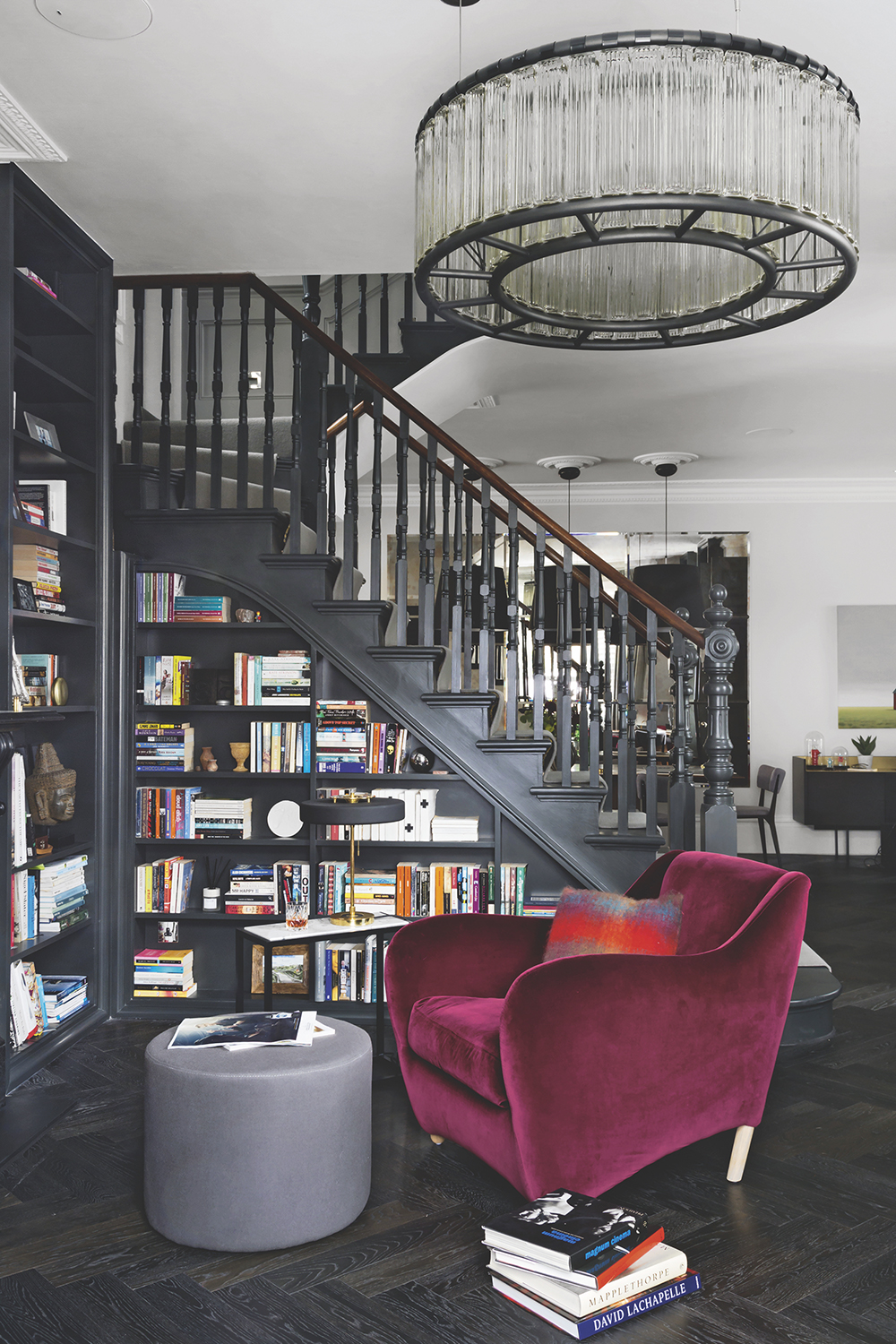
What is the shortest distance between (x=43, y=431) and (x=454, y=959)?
2638mm

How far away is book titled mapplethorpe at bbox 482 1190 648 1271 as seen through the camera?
7.28ft

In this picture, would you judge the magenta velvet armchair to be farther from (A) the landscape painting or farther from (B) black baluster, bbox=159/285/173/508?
(A) the landscape painting

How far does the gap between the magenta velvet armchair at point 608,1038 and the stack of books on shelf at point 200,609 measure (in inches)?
78.0

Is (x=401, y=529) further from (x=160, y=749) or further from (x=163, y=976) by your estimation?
(x=163, y=976)

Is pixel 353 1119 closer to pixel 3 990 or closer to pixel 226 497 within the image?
pixel 3 990

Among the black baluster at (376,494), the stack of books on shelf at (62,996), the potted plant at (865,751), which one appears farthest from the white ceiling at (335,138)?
the potted plant at (865,751)

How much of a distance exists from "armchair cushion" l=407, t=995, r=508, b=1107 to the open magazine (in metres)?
0.32

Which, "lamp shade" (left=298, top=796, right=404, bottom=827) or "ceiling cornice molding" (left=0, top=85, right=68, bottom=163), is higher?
"ceiling cornice molding" (left=0, top=85, right=68, bottom=163)

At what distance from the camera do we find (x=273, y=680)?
461 centimetres

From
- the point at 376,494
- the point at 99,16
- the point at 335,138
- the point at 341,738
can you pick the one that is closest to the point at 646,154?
the point at 99,16

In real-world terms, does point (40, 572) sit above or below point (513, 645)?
above

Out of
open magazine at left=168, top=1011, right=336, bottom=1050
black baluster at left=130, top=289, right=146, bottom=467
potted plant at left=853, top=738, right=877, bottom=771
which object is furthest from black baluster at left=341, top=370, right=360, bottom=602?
potted plant at left=853, top=738, right=877, bottom=771

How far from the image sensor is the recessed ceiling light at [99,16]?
2.71 metres

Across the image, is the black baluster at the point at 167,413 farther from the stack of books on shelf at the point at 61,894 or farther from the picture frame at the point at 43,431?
the stack of books on shelf at the point at 61,894
